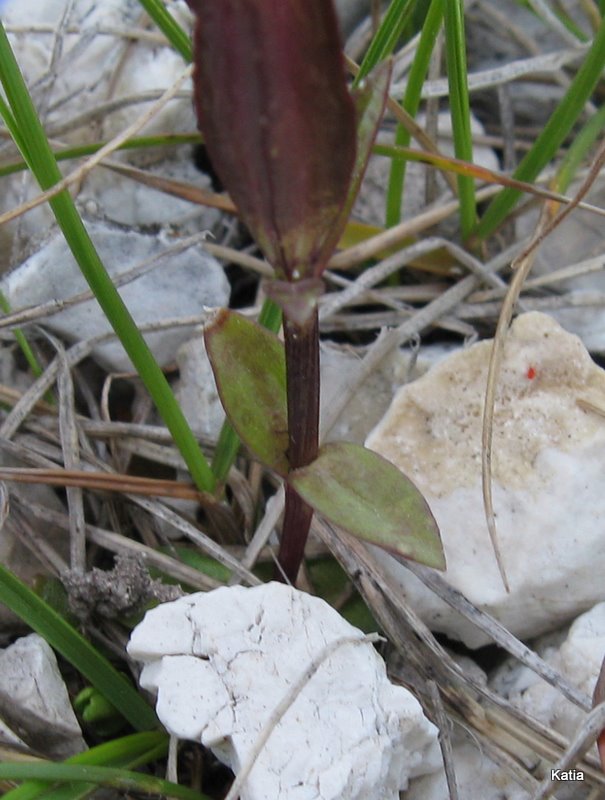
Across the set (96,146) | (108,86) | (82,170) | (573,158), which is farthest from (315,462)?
(108,86)

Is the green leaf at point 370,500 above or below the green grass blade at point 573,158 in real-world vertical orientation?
below

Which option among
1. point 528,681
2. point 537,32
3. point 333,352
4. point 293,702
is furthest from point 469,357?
point 537,32

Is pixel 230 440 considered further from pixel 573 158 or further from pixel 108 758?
pixel 573 158

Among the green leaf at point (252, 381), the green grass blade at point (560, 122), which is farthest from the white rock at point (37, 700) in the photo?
the green grass blade at point (560, 122)

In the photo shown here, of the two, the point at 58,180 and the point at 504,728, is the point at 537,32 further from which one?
the point at 504,728

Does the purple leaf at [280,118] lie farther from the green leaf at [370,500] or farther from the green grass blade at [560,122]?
the green grass blade at [560,122]

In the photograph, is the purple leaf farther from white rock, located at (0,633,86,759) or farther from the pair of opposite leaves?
white rock, located at (0,633,86,759)
